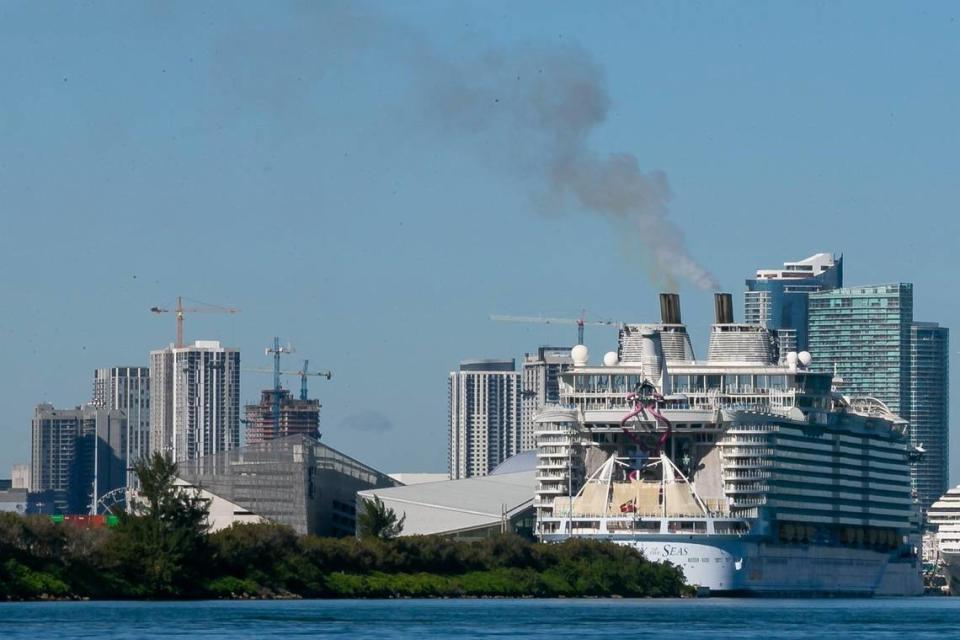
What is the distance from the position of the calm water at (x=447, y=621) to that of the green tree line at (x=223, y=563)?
604cm

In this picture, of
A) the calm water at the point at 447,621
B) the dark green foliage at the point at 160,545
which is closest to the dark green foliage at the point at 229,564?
the dark green foliage at the point at 160,545

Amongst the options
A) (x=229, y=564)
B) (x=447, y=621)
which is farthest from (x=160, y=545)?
(x=447, y=621)

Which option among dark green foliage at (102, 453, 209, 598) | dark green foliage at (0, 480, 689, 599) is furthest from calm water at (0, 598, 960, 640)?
dark green foliage at (102, 453, 209, 598)

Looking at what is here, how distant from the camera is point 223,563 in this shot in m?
174

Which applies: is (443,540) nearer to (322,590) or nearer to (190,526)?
(322,590)

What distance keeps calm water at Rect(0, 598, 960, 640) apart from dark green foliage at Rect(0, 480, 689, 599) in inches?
236

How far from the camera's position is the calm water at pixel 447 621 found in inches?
4970

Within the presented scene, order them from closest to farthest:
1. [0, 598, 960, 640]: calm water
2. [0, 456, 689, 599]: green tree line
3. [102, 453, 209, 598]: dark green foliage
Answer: [0, 598, 960, 640]: calm water
[0, 456, 689, 599]: green tree line
[102, 453, 209, 598]: dark green foliage

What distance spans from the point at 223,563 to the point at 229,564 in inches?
21.4

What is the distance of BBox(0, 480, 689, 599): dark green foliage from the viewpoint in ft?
531

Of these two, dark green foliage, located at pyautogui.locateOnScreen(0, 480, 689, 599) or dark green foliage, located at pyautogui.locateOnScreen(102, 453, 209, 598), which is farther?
dark green foliage, located at pyautogui.locateOnScreen(102, 453, 209, 598)

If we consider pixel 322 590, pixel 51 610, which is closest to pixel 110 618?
pixel 51 610

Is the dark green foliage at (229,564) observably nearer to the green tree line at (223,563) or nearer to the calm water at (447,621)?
the green tree line at (223,563)

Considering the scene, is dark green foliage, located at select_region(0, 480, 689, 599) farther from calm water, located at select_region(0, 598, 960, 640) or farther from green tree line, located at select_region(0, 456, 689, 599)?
calm water, located at select_region(0, 598, 960, 640)
